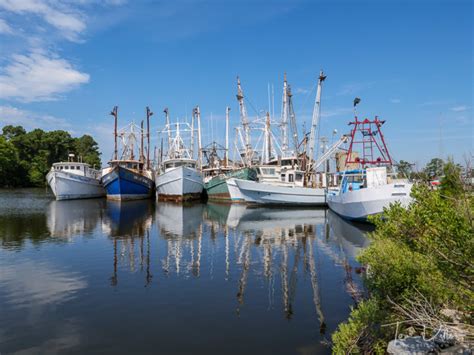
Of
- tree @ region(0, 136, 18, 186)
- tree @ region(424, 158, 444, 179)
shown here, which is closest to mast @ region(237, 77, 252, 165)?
tree @ region(424, 158, 444, 179)

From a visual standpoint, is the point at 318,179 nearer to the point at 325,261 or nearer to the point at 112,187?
the point at 112,187

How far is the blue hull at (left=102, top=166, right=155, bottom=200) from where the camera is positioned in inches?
1801

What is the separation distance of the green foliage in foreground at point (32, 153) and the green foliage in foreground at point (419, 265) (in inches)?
3879

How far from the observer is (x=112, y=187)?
156 ft

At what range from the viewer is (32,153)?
100 meters

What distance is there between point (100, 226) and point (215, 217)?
10102mm

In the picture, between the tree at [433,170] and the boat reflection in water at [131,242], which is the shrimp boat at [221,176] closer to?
the boat reflection in water at [131,242]

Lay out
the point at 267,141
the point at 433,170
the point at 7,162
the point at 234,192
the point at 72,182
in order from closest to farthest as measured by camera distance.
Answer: the point at 433,170
the point at 234,192
the point at 72,182
the point at 267,141
the point at 7,162

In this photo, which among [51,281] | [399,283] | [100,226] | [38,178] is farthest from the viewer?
[38,178]

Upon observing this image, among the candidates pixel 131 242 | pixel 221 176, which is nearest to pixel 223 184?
pixel 221 176

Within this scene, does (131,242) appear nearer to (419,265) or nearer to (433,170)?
(419,265)

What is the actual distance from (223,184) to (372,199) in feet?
88.6

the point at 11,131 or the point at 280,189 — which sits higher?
the point at 11,131

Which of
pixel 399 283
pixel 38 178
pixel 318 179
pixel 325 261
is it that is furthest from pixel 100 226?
pixel 38 178
